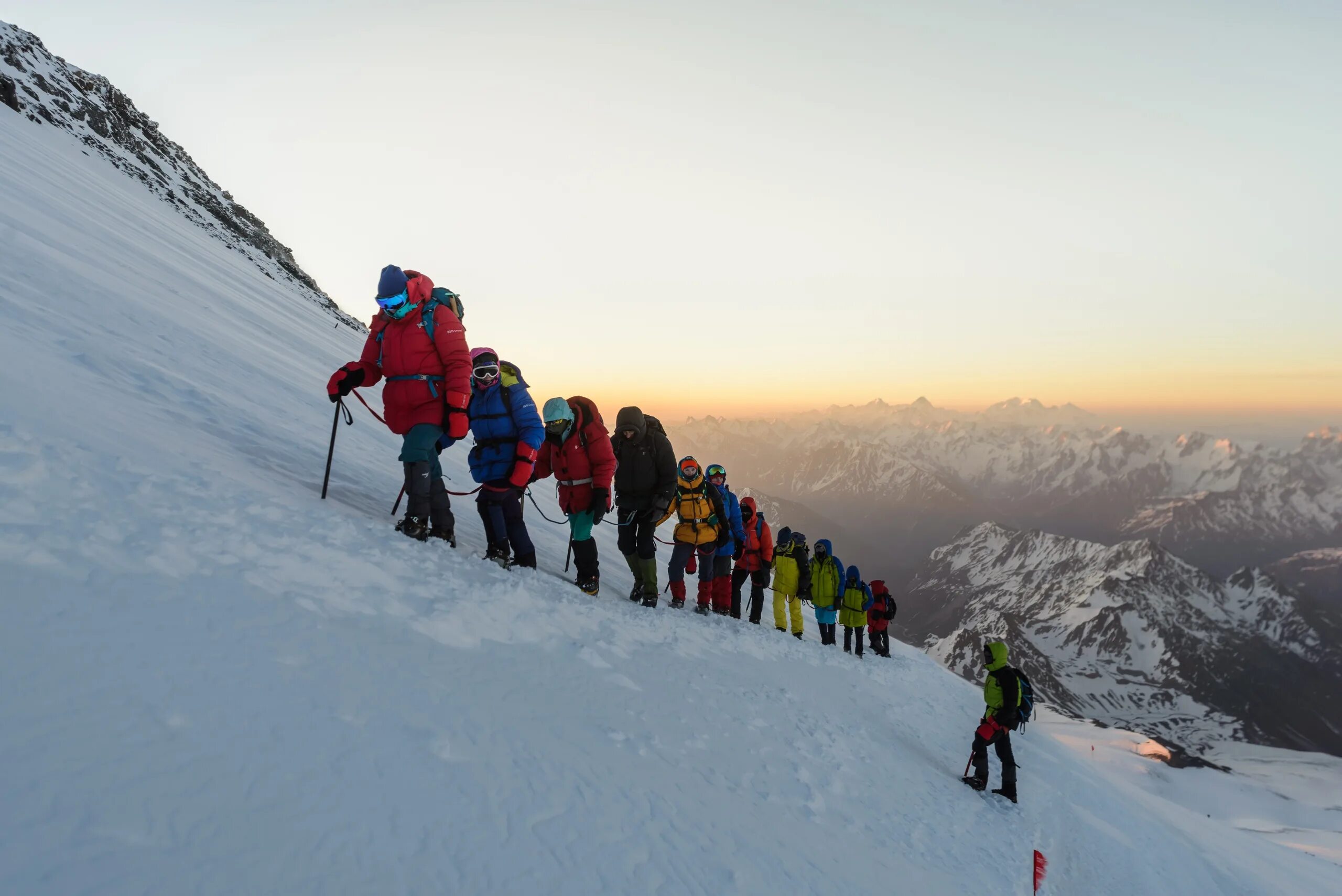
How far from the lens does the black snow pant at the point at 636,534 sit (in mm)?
9922

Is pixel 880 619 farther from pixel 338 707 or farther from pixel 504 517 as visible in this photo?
pixel 338 707

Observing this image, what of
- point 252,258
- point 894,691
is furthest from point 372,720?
point 252,258

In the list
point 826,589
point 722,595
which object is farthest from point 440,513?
point 826,589

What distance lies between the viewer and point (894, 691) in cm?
1241

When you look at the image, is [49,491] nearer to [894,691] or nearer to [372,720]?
[372,720]

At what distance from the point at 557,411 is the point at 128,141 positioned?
236 ft

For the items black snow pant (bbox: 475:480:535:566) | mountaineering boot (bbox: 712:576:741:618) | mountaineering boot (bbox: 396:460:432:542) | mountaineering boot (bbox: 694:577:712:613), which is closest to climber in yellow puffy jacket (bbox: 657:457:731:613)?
mountaineering boot (bbox: 694:577:712:613)

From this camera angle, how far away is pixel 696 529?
12023 mm

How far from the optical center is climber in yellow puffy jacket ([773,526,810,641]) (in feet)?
48.7

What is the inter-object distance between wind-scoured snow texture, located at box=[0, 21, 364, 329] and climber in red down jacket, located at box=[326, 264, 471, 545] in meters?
39.0

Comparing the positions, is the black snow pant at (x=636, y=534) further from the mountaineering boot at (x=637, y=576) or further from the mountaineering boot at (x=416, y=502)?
the mountaineering boot at (x=416, y=502)

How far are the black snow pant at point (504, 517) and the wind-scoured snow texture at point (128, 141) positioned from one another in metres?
39.3

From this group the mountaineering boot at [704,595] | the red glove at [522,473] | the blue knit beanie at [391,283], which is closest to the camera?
the blue knit beanie at [391,283]

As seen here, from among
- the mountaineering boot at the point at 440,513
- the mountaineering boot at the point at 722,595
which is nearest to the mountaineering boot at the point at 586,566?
the mountaineering boot at the point at 440,513
